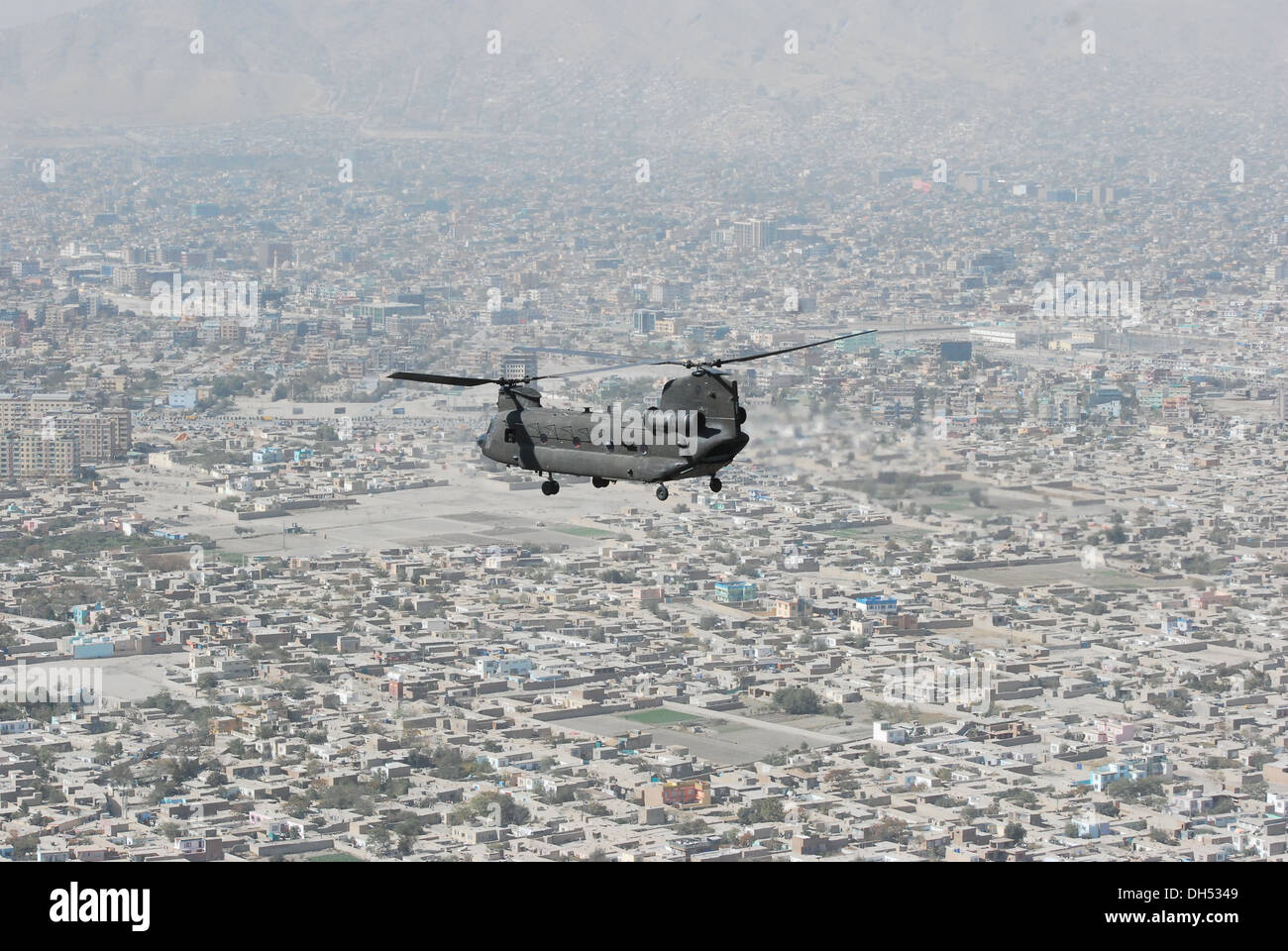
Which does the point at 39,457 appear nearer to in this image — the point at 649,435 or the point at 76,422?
the point at 76,422

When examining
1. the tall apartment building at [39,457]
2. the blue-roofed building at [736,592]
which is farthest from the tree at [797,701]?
the tall apartment building at [39,457]

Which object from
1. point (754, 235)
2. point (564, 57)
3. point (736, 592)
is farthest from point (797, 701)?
point (564, 57)

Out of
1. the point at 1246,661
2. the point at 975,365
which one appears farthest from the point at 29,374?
the point at 1246,661

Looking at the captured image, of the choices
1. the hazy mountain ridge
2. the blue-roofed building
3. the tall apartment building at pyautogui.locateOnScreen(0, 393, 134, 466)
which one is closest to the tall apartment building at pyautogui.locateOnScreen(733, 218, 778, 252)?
the hazy mountain ridge

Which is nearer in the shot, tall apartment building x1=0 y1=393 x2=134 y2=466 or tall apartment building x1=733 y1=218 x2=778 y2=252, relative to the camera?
tall apartment building x1=0 y1=393 x2=134 y2=466

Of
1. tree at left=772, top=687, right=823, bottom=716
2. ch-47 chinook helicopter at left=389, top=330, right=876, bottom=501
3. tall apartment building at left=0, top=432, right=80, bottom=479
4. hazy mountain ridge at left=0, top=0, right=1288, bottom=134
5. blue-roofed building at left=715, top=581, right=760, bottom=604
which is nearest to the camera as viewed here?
ch-47 chinook helicopter at left=389, top=330, right=876, bottom=501

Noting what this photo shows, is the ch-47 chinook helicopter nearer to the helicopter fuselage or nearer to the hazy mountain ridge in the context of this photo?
the helicopter fuselage
